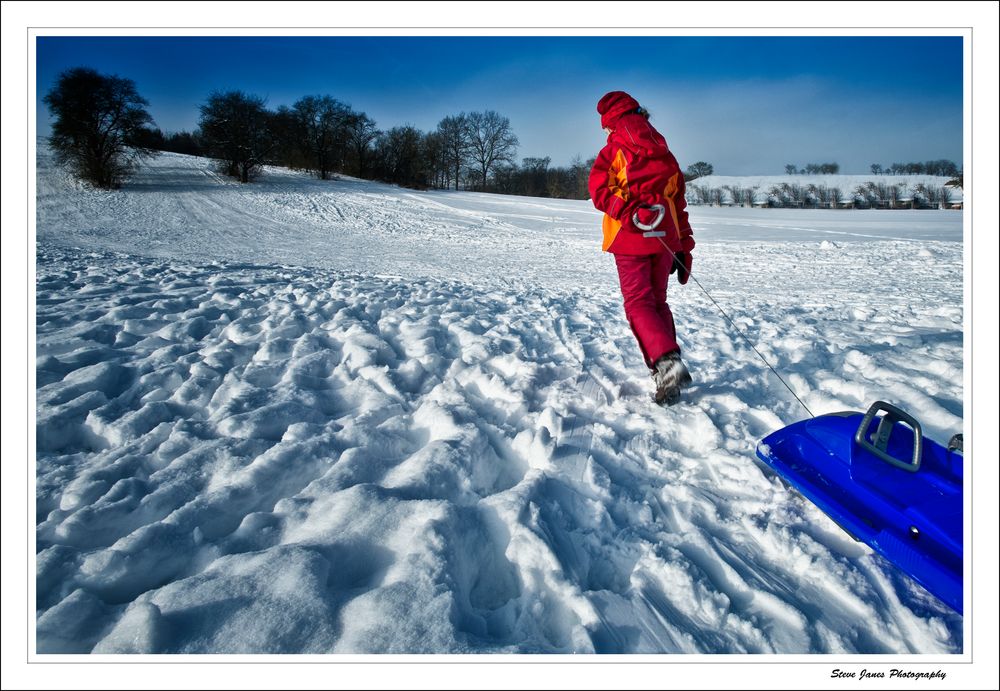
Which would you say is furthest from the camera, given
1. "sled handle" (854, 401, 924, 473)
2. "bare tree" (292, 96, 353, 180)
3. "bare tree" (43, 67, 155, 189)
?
"bare tree" (292, 96, 353, 180)

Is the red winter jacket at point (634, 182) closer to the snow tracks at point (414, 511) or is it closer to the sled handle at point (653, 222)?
the sled handle at point (653, 222)

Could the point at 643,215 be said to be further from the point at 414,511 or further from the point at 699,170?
the point at 699,170

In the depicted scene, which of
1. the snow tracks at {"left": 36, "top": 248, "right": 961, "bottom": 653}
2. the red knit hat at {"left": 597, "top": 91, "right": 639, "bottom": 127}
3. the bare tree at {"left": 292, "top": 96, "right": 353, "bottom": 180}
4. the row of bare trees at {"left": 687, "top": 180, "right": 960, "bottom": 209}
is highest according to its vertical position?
the bare tree at {"left": 292, "top": 96, "right": 353, "bottom": 180}

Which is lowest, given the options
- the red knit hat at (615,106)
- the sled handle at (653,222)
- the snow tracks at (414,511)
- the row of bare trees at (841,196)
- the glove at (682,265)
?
the snow tracks at (414,511)

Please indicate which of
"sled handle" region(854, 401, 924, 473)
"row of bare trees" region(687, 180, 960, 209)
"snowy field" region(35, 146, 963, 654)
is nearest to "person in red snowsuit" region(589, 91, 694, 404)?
"snowy field" region(35, 146, 963, 654)

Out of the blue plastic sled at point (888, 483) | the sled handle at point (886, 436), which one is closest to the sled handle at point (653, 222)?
the blue plastic sled at point (888, 483)

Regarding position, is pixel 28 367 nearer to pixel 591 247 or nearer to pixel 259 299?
pixel 259 299

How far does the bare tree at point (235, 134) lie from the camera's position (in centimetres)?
2036

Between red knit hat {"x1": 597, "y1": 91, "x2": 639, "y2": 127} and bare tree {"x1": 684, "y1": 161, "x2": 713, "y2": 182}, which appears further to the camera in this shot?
bare tree {"x1": 684, "y1": 161, "x2": 713, "y2": 182}

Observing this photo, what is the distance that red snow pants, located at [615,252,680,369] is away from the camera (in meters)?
2.65

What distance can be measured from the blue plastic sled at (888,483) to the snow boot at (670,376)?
53 cm

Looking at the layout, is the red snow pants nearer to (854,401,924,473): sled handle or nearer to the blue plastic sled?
the blue plastic sled

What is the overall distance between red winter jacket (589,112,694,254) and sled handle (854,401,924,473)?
4.22 feet

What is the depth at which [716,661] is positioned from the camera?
1.37 m
